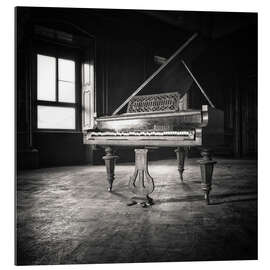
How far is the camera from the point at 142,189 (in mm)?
2734

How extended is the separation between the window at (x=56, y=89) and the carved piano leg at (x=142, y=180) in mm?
2697

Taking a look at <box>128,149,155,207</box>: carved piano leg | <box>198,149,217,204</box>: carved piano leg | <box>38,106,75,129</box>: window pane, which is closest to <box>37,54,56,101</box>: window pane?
<box>38,106,75,129</box>: window pane

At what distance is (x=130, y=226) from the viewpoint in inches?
85.6

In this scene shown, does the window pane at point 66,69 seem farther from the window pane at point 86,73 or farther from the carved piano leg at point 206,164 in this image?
the carved piano leg at point 206,164

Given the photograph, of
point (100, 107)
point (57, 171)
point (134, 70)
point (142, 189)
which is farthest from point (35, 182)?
point (134, 70)

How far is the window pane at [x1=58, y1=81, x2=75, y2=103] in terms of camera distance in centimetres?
549

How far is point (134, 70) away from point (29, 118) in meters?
2.71

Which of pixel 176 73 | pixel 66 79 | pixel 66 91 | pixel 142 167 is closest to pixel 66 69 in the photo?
pixel 66 79

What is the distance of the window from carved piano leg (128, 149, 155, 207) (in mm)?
2697

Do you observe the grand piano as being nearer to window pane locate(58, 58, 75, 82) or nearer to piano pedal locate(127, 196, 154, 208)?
piano pedal locate(127, 196, 154, 208)

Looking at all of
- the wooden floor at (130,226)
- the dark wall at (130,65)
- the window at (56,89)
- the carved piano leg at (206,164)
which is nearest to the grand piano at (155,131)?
the carved piano leg at (206,164)

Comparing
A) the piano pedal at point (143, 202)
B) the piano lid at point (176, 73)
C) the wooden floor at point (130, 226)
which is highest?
the piano lid at point (176, 73)

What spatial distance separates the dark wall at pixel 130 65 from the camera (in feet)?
8.80

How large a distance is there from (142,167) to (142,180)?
0.14 metres
